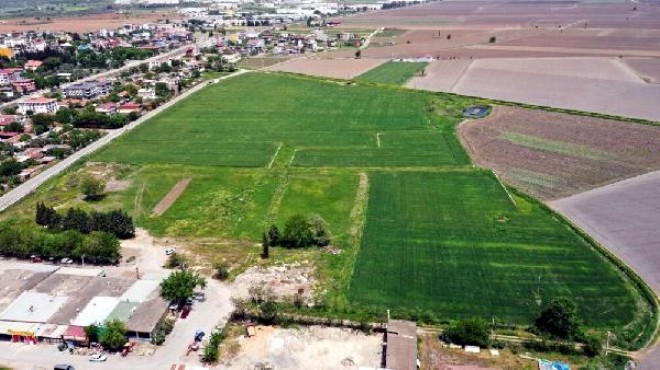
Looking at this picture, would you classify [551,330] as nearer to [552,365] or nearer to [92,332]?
[552,365]

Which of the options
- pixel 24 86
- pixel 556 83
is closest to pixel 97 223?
pixel 24 86

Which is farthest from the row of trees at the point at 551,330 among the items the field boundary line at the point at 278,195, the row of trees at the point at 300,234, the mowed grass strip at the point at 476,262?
the field boundary line at the point at 278,195

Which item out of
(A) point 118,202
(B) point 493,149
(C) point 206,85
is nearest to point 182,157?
(A) point 118,202

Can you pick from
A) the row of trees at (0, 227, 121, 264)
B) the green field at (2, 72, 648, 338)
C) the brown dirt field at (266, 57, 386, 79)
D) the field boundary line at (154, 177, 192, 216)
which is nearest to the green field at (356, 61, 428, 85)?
the brown dirt field at (266, 57, 386, 79)

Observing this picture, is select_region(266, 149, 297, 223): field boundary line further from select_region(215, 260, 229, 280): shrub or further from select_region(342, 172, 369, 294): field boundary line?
select_region(215, 260, 229, 280): shrub

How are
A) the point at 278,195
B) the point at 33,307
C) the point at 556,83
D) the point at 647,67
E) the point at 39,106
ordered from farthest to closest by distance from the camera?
the point at 647,67, the point at 556,83, the point at 39,106, the point at 278,195, the point at 33,307

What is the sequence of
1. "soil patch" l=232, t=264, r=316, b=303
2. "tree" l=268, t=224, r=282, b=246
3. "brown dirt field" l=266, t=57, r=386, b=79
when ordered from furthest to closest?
"brown dirt field" l=266, t=57, r=386, b=79 < "tree" l=268, t=224, r=282, b=246 < "soil patch" l=232, t=264, r=316, b=303
